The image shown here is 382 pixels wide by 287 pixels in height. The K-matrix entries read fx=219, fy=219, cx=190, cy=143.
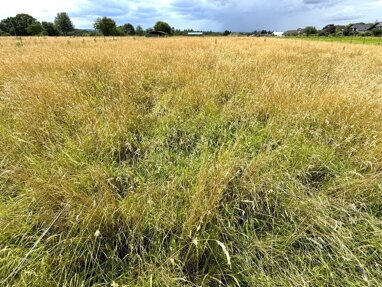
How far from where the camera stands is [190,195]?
1603 millimetres

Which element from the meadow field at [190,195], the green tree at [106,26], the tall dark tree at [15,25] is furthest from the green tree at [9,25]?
the green tree at [106,26]

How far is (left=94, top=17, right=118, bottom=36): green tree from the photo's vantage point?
4781 centimetres

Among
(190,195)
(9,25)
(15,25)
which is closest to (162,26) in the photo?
(15,25)

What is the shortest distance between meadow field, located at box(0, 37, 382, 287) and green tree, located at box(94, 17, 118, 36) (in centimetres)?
5403

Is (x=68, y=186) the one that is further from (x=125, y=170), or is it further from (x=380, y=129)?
(x=380, y=129)

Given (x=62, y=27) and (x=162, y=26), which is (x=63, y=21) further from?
(x=162, y=26)

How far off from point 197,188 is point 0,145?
2015mm

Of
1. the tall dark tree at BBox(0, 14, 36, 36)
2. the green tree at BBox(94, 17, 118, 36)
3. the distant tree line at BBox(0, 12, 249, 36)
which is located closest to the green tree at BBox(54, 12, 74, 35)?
the distant tree line at BBox(0, 12, 249, 36)

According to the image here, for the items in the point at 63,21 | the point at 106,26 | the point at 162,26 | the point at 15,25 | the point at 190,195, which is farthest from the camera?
the point at 63,21

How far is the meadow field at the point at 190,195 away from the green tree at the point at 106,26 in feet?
177

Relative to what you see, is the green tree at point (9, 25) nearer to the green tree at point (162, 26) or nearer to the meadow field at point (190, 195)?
the meadow field at point (190, 195)

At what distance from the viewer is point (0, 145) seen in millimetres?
2146

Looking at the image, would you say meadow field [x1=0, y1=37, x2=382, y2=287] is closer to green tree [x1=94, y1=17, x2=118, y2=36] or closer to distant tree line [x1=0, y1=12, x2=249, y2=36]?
distant tree line [x1=0, y1=12, x2=249, y2=36]

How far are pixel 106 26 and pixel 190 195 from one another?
57.3m
